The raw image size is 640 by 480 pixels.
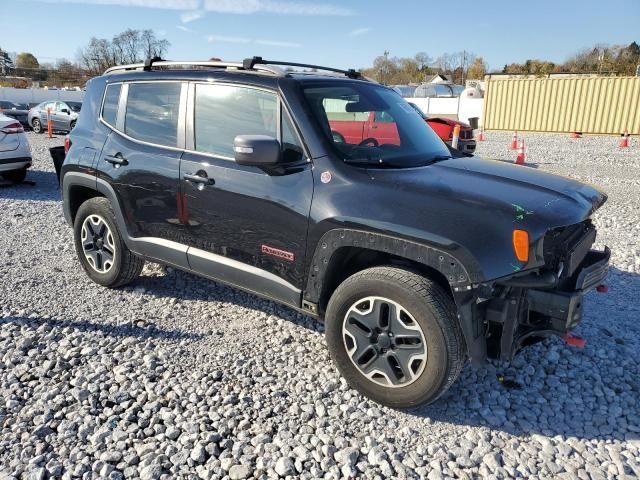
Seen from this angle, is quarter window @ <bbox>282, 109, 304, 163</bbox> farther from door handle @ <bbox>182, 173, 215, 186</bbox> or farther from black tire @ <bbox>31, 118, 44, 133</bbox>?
black tire @ <bbox>31, 118, 44, 133</bbox>

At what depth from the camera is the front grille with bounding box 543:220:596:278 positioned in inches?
114

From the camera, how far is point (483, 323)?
112 inches

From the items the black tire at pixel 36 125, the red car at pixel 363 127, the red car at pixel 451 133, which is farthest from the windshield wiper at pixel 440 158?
the black tire at pixel 36 125

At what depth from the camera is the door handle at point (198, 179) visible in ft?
12.0

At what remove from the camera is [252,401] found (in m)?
3.15

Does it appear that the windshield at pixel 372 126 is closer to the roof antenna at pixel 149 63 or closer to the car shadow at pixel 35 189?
the roof antenna at pixel 149 63

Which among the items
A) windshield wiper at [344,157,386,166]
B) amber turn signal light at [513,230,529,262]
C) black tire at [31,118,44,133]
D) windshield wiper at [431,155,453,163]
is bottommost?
black tire at [31,118,44,133]

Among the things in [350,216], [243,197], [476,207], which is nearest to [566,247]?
[476,207]

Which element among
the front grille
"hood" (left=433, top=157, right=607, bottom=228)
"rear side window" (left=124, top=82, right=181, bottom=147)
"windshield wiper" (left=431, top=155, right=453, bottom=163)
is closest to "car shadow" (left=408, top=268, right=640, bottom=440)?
the front grille

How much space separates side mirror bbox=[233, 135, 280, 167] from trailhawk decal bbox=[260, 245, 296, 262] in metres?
0.59

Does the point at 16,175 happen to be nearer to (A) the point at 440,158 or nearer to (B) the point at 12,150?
(B) the point at 12,150

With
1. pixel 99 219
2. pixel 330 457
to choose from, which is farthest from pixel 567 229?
pixel 99 219

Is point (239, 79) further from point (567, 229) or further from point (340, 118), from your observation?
point (567, 229)

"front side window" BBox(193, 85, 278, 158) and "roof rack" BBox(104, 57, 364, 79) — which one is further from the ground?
"roof rack" BBox(104, 57, 364, 79)
